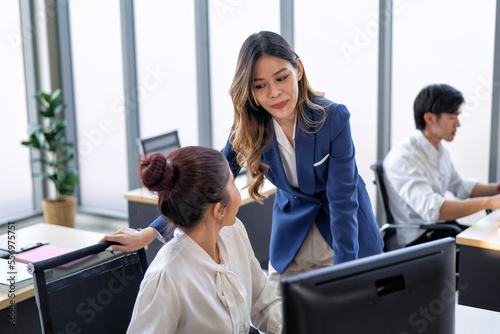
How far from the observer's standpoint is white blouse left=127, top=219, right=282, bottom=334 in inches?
53.7

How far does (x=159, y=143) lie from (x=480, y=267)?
6.76 feet

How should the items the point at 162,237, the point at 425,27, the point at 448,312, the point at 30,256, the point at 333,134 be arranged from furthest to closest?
the point at 425,27
the point at 30,256
the point at 333,134
the point at 162,237
the point at 448,312

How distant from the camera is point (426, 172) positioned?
2.97 metres

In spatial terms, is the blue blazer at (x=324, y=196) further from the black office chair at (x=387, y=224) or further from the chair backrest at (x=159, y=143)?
the chair backrest at (x=159, y=143)

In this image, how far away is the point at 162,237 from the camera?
1693 mm

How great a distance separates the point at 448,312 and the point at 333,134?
0.79 meters

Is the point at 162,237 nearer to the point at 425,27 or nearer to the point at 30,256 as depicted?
the point at 30,256

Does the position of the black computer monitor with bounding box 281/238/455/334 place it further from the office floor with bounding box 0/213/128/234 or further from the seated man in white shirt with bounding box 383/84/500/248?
the office floor with bounding box 0/213/128/234

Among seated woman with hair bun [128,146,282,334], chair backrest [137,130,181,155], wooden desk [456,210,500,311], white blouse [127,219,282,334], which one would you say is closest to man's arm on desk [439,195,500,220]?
wooden desk [456,210,500,311]

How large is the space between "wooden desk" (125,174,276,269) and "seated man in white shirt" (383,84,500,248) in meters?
0.78

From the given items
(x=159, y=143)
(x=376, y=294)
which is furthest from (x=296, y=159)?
(x=159, y=143)

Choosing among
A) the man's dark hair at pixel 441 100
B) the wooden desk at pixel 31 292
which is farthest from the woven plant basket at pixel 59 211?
the man's dark hair at pixel 441 100

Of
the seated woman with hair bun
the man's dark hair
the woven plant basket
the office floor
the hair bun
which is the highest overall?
the man's dark hair

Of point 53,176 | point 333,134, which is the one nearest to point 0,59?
point 53,176
